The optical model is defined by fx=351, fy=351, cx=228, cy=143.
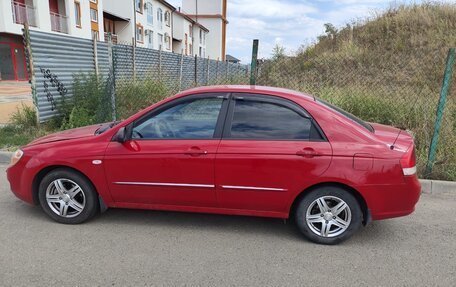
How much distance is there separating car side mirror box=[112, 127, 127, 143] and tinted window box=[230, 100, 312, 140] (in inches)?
43.1

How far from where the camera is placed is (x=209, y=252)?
3.24m

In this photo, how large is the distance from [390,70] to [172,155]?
9.47 meters

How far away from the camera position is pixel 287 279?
2.84 metres

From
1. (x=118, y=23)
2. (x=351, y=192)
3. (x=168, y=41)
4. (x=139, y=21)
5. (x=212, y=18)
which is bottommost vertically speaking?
(x=351, y=192)

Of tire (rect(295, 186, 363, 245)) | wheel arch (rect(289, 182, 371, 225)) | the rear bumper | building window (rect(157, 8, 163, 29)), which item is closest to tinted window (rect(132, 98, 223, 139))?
wheel arch (rect(289, 182, 371, 225))

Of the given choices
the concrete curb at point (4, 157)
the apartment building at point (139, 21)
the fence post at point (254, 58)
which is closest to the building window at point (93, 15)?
the apartment building at point (139, 21)

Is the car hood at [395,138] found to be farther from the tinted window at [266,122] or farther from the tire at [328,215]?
the tinted window at [266,122]

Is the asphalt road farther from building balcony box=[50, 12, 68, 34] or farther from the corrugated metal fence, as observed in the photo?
building balcony box=[50, 12, 68, 34]

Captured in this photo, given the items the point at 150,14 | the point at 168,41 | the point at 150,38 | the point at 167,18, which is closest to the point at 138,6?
the point at 150,14

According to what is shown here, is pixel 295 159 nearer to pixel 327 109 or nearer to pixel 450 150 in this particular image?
pixel 327 109

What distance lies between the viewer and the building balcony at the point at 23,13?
73.4 feet

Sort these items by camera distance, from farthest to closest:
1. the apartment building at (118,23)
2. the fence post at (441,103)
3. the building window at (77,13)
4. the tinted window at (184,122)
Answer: the building window at (77,13)
the apartment building at (118,23)
the fence post at (441,103)
the tinted window at (184,122)

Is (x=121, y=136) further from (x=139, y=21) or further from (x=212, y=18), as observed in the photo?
(x=212, y=18)

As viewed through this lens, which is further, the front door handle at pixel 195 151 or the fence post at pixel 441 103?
the fence post at pixel 441 103
